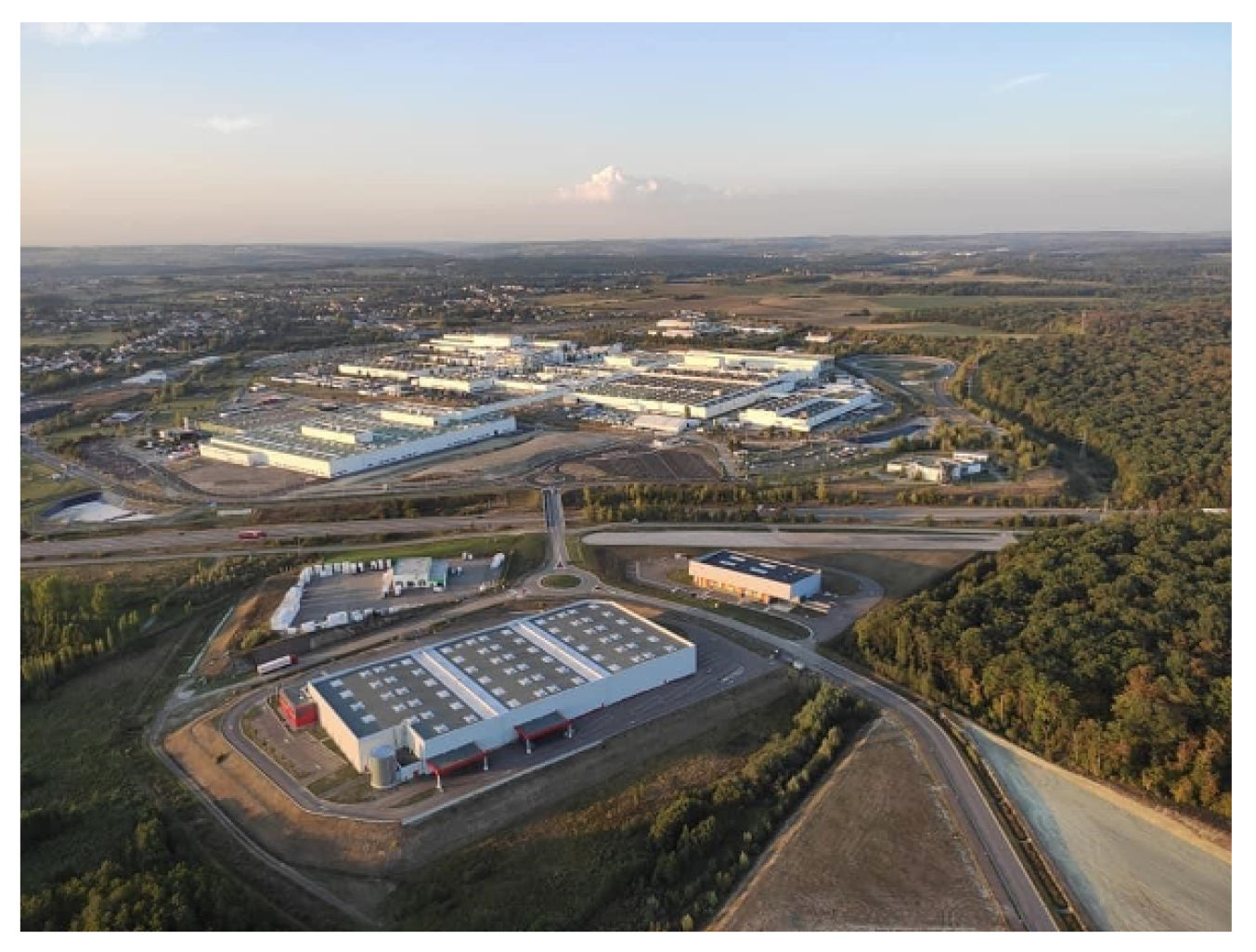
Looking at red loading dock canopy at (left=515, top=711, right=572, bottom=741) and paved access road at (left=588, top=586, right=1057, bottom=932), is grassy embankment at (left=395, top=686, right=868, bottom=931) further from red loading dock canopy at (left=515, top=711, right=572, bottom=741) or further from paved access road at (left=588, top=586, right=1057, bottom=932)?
paved access road at (left=588, top=586, right=1057, bottom=932)

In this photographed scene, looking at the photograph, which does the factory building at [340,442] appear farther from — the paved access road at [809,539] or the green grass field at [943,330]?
the green grass field at [943,330]

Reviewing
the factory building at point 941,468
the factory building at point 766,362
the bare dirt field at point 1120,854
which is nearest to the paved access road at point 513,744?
the bare dirt field at point 1120,854

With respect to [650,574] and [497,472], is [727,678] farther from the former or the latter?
[497,472]

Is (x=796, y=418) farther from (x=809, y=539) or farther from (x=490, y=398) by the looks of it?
(x=490, y=398)

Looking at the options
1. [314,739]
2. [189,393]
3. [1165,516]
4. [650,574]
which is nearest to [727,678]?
[650,574]

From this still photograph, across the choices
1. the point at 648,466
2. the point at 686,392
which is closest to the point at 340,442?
the point at 648,466
